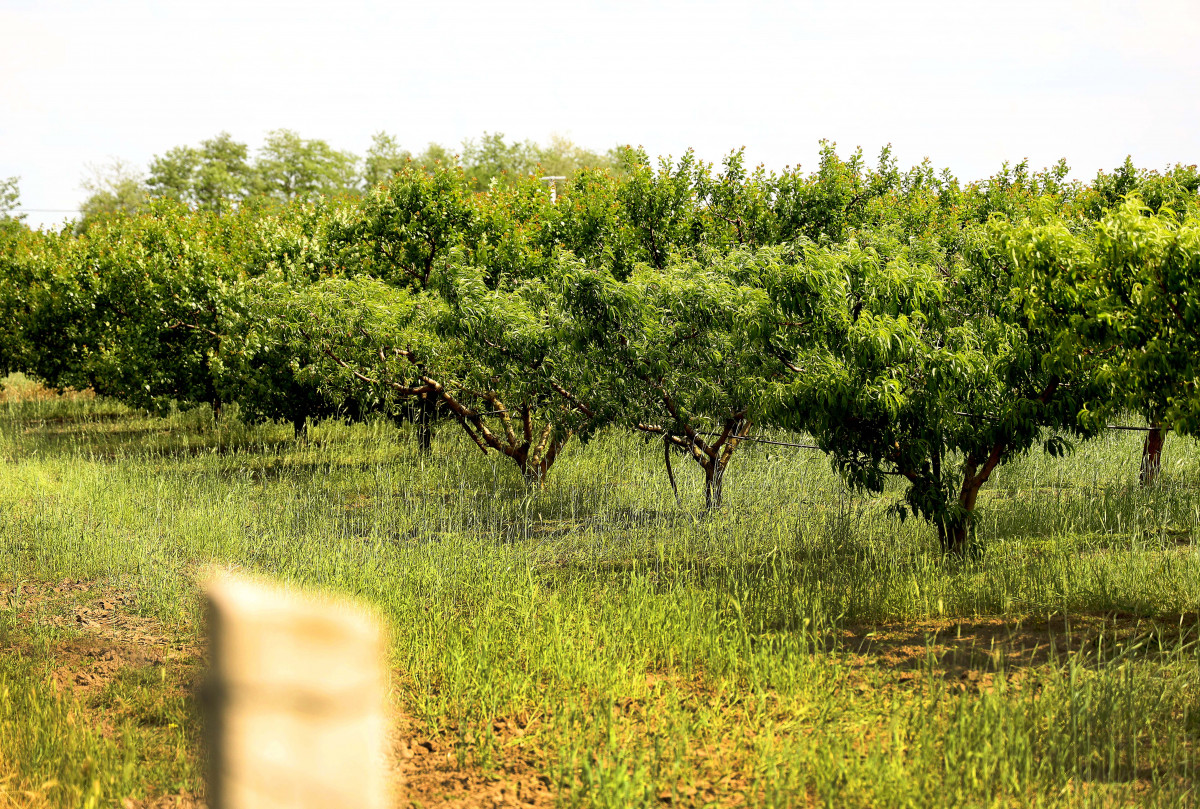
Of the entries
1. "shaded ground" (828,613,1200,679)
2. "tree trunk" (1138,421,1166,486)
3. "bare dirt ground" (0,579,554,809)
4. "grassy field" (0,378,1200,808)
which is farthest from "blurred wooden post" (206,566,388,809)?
"tree trunk" (1138,421,1166,486)

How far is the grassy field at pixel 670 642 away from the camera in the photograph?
12.3ft

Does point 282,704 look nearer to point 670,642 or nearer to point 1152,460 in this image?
point 670,642

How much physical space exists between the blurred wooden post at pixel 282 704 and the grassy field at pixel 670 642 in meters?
2.44

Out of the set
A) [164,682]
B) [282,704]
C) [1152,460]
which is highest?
[282,704]

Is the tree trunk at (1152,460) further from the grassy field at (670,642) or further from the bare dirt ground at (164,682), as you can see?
the bare dirt ground at (164,682)

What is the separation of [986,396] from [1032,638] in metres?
2.07

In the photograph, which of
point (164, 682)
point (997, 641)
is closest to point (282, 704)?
point (164, 682)

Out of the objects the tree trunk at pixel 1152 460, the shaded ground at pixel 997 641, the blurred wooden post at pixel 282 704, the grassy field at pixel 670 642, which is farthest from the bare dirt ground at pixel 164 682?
the tree trunk at pixel 1152 460

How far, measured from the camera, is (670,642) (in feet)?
17.3

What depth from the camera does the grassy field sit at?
12.3ft

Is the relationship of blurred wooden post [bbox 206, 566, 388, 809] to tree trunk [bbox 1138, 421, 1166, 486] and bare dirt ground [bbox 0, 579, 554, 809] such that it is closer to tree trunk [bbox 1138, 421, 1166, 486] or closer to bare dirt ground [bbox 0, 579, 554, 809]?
bare dirt ground [bbox 0, 579, 554, 809]

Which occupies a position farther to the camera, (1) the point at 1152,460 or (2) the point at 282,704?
(1) the point at 1152,460

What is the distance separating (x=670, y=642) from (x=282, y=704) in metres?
4.25

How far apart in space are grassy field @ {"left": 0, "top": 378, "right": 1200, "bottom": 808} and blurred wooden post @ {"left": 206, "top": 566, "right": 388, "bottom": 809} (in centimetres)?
244
